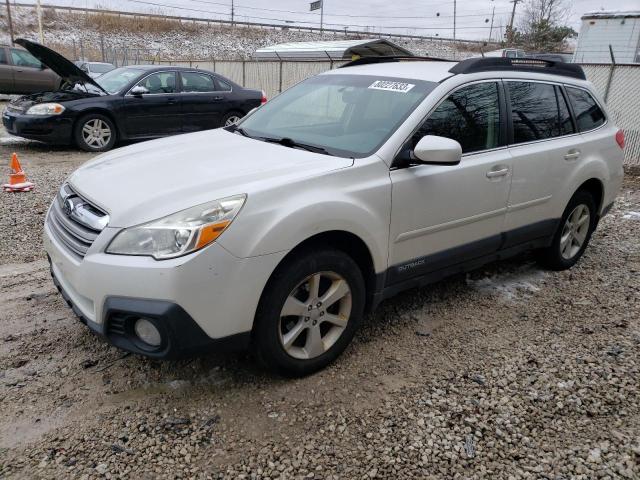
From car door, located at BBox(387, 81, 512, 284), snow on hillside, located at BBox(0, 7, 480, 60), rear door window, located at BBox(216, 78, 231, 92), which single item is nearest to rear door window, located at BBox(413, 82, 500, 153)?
car door, located at BBox(387, 81, 512, 284)

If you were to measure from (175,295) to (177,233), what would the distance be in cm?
29

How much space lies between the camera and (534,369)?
10.4 ft

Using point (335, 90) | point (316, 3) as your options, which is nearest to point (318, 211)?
point (335, 90)

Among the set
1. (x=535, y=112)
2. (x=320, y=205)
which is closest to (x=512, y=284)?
(x=535, y=112)

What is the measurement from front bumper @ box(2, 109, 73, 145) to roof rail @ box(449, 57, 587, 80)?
7.38 metres

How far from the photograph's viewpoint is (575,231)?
4.78 m

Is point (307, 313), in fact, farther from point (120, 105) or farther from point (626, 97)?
point (626, 97)

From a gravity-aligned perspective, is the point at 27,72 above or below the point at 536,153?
below

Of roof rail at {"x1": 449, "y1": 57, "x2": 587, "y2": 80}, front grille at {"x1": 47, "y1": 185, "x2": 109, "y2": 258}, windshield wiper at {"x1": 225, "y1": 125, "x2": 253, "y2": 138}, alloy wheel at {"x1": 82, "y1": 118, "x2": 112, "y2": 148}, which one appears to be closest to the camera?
front grille at {"x1": 47, "y1": 185, "x2": 109, "y2": 258}

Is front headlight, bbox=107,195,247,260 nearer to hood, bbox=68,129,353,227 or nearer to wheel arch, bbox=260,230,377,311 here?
hood, bbox=68,129,353,227

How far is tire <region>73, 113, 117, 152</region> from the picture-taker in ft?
29.2

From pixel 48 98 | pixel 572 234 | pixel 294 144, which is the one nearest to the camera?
pixel 294 144

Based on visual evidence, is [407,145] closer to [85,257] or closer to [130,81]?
[85,257]

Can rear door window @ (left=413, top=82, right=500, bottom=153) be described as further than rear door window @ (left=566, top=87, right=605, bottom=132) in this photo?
No
